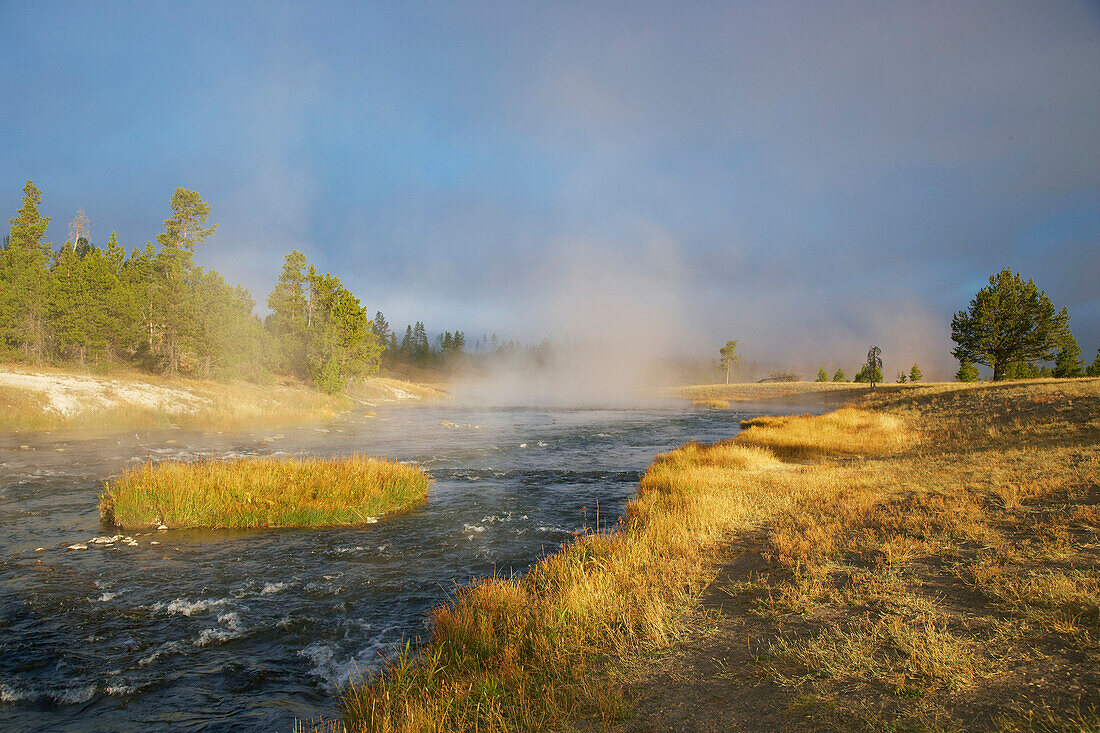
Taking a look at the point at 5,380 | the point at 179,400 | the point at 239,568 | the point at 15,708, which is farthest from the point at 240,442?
the point at 15,708

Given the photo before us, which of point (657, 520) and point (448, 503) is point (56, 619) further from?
point (657, 520)

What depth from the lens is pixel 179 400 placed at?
1580 inches

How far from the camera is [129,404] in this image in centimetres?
3650

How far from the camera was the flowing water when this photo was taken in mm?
6656

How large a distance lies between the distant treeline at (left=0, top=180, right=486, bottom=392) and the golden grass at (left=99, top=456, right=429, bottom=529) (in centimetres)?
4094

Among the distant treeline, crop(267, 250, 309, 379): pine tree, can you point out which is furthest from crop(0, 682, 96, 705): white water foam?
crop(267, 250, 309, 379): pine tree

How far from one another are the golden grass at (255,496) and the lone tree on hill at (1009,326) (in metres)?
79.3

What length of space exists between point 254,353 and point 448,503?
48101mm

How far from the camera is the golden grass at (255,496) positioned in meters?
13.6

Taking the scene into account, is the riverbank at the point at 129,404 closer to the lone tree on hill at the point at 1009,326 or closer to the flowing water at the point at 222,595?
the flowing water at the point at 222,595

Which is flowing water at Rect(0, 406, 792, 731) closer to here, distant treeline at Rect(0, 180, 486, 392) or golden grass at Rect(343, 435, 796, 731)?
golden grass at Rect(343, 435, 796, 731)

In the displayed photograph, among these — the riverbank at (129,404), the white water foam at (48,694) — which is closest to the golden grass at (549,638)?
the white water foam at (48,694)

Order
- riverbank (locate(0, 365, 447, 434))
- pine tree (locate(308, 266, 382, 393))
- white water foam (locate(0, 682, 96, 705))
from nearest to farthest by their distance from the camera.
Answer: white water foam (locate(0, 682, 96, 705)), riverbank (locate(0, 365, 447, 434)), pine tree (locate(308, 266, 382, 393))

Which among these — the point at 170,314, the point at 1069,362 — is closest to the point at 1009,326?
the point at 1069,362
